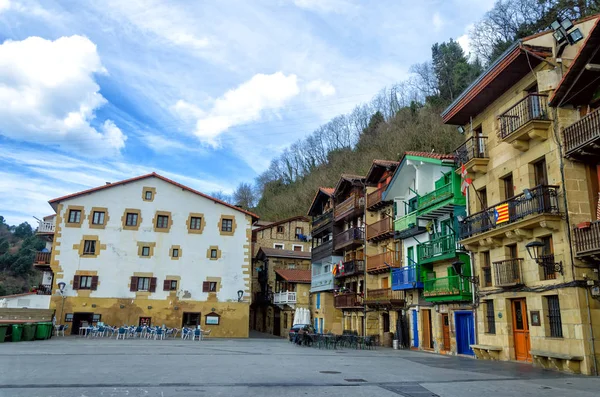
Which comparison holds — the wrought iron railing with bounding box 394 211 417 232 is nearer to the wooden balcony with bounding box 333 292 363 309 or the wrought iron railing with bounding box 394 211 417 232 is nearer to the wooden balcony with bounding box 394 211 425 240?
the wooden balcony with bounding box 394 211 425 240

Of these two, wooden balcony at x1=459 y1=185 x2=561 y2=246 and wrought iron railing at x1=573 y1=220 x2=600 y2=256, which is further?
wooden balcony at x1=459 y1=185 x2=561 y2=246

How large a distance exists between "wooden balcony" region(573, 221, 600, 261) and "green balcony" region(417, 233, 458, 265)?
790 centimetres

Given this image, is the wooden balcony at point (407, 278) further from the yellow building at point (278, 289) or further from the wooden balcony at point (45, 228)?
the wooden balcony at point (45, 228)

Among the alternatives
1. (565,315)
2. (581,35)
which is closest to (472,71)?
(581,35)

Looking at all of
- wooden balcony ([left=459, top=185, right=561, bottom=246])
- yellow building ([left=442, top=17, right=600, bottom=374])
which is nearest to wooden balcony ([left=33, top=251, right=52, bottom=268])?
wooden balcony ([left=459, top=185, right=561, bottom=246])

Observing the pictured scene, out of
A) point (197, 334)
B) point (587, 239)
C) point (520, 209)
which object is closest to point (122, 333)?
point (197, 334)

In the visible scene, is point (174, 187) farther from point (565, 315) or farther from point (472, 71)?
point (472, 71)

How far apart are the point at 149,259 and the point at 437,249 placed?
23137 millimetres

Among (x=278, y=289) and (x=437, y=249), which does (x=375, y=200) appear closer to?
(x=437, y=249)

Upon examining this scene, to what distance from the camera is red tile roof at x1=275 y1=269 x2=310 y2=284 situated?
4453 centimetres

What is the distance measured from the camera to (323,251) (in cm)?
4097

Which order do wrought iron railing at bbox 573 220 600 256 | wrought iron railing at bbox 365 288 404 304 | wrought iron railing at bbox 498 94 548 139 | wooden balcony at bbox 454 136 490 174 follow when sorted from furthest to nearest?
wrought iron railing at bbox 365 288 404 304 < wooden balcony at bbox 454 136 490 174 < wrought iron railing at bbox 498 94 548 139 < wrought iron railing at bbox 573 220 600 256

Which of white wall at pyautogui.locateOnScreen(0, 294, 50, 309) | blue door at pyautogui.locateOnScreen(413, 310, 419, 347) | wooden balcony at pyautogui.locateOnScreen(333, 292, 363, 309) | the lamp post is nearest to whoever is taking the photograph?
blue door at pyautogui.locateOnScreen(413, 310, 419, 347)

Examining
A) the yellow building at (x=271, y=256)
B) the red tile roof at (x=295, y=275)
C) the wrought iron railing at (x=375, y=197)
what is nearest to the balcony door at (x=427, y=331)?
the wrought iron railing at (x=375, y=197)
